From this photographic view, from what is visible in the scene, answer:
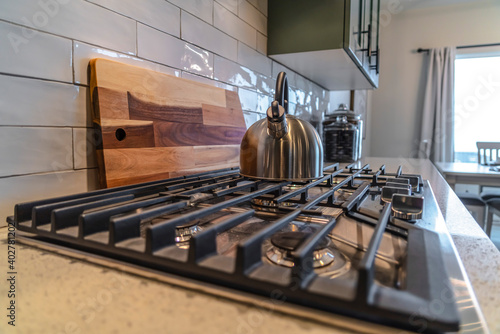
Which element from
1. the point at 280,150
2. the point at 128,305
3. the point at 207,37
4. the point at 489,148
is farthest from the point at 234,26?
the point at 489,148

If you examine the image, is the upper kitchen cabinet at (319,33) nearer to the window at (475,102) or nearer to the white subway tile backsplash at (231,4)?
the white subway tile backsplash at (231,4)

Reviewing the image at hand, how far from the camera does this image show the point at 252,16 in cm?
112

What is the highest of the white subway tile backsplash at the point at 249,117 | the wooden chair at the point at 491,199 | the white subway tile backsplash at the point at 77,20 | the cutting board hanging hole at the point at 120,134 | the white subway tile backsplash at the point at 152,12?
the white subway tile backsplash at the point at 152,12

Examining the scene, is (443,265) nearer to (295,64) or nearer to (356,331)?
(356,331)

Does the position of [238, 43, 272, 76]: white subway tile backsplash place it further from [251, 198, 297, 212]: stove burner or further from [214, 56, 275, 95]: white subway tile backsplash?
[251, 198, 297, 212]: stove burner

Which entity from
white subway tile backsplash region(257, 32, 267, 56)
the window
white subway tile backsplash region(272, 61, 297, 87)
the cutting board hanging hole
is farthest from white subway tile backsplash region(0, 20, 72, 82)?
the window

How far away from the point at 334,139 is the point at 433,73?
101 inches

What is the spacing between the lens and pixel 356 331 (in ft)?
0.69

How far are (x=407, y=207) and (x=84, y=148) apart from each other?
1.87 feet

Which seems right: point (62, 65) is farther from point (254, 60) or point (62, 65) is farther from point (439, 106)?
point (439, 106)

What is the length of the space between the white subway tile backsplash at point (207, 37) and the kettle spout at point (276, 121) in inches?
14.6

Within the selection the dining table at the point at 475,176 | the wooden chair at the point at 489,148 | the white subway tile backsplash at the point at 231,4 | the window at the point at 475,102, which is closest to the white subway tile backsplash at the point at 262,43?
the white subway tile backsplash at the point at 231,4

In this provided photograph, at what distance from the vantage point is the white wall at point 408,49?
3.25 meters

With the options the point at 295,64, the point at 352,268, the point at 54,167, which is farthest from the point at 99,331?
the point at 295,64
